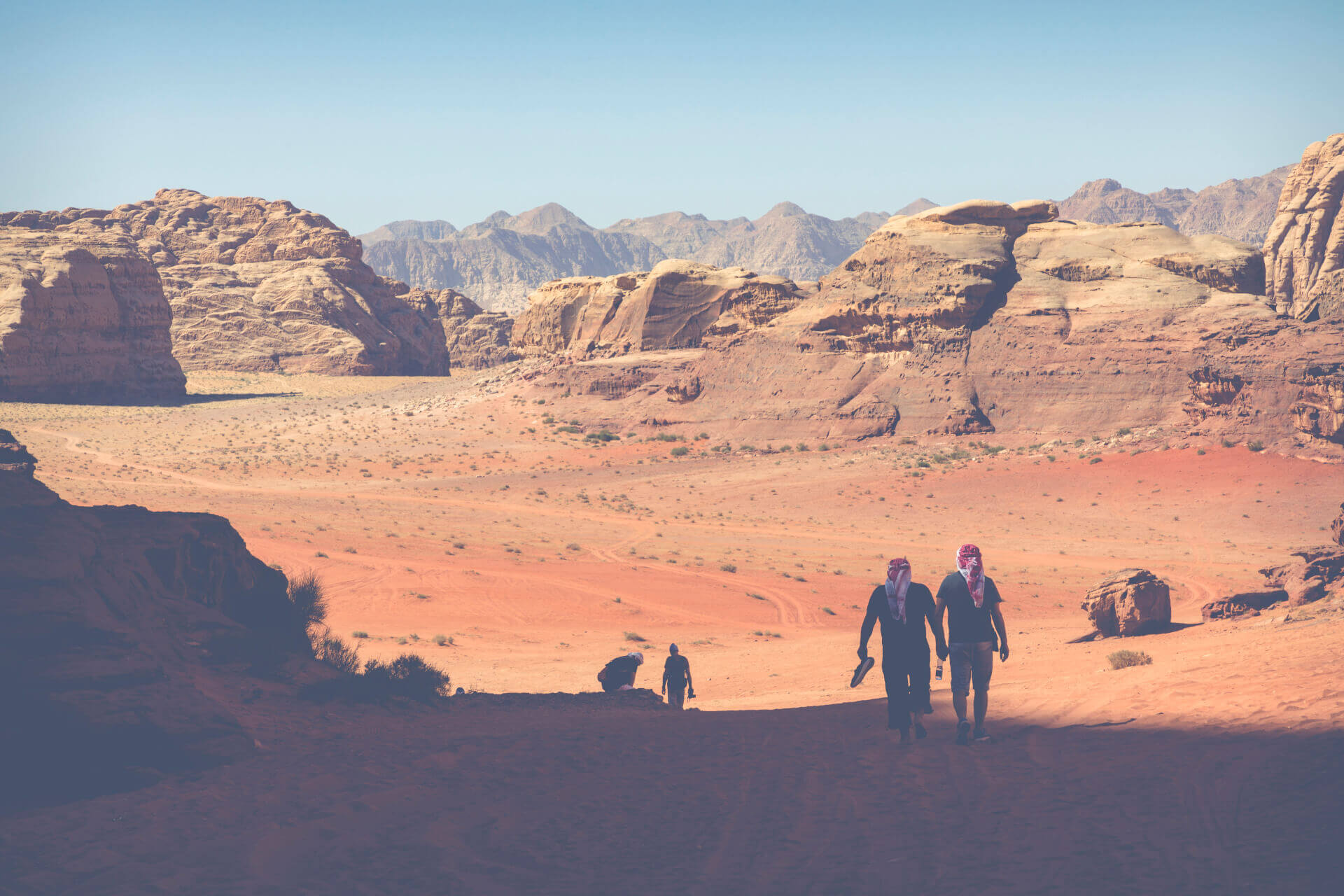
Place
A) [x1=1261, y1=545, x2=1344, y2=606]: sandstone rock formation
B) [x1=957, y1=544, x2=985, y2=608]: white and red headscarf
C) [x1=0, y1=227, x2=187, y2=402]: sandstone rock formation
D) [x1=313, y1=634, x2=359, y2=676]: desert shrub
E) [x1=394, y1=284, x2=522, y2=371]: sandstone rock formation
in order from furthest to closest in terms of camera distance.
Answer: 1. [x1=394, y1=284, x2=522, y2=371]: sandstone rock formation
2. [x1=0, y1=227, x2=187, y2=402]: sandstone rock formation
3. [x1=1261, y1=545, x2=1344, y2=606]: sandstone rock formation
4. [x1=313, y1=634, x2=359, y2=676]: desert shrub
5. [x1=957, y1=544, x2=985, y2=608]: white and red headscarf

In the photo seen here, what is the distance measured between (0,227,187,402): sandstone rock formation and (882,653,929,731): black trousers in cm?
6823

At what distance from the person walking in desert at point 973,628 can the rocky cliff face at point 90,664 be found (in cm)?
606

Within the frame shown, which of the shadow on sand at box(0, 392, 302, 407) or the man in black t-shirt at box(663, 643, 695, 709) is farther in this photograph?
the shadow on sand at box(0, 392, 302, 407)

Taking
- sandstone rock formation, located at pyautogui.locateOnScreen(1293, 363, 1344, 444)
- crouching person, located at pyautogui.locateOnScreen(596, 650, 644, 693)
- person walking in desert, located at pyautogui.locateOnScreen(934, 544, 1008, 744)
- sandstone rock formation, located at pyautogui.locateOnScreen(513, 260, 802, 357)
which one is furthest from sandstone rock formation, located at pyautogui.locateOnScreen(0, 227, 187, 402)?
sandstone rock formation, located at pyautogui.locateOnScreen(1293, 363, 1344, 444)

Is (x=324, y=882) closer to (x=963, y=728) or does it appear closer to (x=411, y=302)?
(x=963, y=728)

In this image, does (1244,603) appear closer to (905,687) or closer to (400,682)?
(905,687)

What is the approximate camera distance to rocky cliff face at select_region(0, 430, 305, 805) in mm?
7031

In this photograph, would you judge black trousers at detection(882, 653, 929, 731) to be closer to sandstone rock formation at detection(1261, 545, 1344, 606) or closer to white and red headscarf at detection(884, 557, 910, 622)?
white and red headscarf at detection(884, 557, 910, 622)

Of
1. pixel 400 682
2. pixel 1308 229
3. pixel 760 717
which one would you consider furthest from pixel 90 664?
pixel 1308 229

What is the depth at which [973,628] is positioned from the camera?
850cm

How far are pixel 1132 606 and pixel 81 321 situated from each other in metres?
69.3

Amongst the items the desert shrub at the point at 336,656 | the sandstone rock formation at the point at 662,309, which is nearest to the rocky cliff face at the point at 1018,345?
the sandstone rock formation at the point at 662,309

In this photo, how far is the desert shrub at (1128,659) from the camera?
11672 millimetres

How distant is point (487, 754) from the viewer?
338 inches
